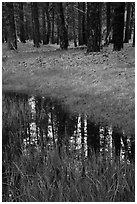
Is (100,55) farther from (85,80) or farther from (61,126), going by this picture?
(61,126)

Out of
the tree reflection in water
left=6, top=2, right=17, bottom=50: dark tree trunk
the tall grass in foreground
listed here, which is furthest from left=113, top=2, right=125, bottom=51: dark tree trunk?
the tall grass in foreground

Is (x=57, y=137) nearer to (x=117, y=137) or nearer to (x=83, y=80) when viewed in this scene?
(x=117, y=137)

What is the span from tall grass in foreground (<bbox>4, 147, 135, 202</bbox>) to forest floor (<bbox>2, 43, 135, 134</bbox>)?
423cm

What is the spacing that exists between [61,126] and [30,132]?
1562mm

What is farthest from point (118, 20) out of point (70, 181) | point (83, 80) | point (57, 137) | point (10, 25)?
point (70, 181)

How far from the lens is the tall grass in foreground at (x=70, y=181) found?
18.7 feet

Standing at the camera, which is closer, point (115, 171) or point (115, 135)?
point (115, 171)

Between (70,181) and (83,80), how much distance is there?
476 inches

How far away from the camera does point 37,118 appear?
485 inches

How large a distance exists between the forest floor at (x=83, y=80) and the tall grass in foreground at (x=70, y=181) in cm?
423

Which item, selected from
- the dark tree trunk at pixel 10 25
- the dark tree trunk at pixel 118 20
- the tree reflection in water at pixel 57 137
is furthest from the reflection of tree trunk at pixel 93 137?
the dark tree trunk at pixel 10 25

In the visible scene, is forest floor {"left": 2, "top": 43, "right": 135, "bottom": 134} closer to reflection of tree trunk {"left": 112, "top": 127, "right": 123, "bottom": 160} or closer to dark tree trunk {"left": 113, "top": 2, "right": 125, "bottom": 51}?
reflection of tree trunk {"left": 112, "top": 127, "right": 123, "bottom": 160}

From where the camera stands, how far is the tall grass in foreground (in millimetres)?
5688

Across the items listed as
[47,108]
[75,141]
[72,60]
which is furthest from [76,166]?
[72,60]
